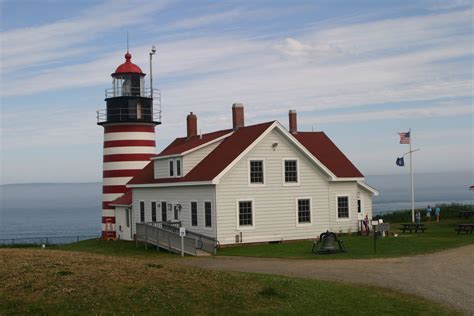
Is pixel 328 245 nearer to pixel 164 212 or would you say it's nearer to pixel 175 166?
pixel 175 166

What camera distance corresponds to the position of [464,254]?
26266 millimetres

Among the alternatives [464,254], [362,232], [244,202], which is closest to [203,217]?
[244,202]

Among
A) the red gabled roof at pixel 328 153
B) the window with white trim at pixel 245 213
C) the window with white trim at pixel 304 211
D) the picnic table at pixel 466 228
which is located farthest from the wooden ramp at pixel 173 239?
the picnic table at pixel 466 228

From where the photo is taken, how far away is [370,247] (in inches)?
1190

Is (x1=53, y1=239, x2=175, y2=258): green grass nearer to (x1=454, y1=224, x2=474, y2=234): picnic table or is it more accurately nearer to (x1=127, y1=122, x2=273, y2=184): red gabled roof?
(x1=127, y1=122, x2=273, y2=184): red gabled roof

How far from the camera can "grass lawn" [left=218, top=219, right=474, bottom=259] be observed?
27.8m

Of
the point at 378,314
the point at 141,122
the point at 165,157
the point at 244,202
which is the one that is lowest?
the point at 378,314

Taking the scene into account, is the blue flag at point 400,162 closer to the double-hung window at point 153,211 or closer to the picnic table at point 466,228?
the picnic table at point 466,228

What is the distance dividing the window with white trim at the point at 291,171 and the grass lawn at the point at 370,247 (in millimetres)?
3337

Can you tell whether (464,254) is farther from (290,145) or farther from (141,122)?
(141,122)

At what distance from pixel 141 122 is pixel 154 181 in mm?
6097

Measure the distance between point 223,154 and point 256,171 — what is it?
85.3 inches

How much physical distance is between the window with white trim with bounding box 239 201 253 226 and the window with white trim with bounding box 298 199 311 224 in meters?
3.12

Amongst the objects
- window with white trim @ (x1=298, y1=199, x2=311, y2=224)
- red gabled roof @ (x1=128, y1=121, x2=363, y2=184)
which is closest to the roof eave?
red gabled roof @ (x1=128, y1=121, x2=363, y2=184)
